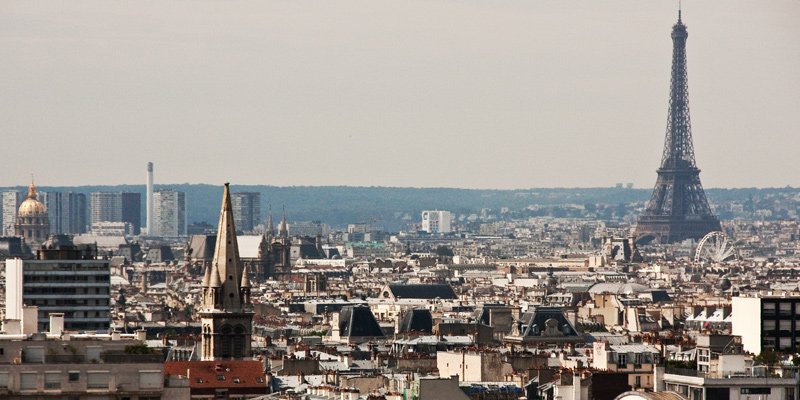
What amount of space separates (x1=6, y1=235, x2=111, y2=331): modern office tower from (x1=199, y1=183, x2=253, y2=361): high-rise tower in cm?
1269

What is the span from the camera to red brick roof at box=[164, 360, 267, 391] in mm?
69188

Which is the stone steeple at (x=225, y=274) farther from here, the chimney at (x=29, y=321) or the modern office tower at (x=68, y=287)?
the chimney at (x=29, y=321)

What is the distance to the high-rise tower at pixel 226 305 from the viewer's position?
86062 mm

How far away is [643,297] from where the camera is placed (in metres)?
184

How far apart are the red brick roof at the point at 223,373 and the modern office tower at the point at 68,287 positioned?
2897cm

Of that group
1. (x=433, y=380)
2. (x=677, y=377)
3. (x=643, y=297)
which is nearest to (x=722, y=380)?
(x=677, y=377)

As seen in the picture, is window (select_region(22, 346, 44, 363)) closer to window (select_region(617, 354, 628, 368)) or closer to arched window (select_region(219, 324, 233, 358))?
window (select_region(617, 354, 628, 368))

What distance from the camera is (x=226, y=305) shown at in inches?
3455

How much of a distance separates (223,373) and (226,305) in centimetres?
1668

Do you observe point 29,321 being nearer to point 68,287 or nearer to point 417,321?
point 68,287

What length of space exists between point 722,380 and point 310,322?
3957 inches

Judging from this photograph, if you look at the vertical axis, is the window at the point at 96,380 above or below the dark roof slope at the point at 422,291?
above

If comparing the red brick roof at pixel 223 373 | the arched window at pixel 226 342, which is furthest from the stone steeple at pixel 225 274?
the red brick roof at pixel 223 373

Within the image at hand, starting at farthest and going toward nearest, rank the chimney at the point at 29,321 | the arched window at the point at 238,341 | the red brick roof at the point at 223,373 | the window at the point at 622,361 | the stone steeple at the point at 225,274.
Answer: the stone steeple at the point at 225,274, the arched window at the point at 238,341, the window at the point at 622,361, the red brick roof at the point at 223,373, the chimney at the point at 29,321
